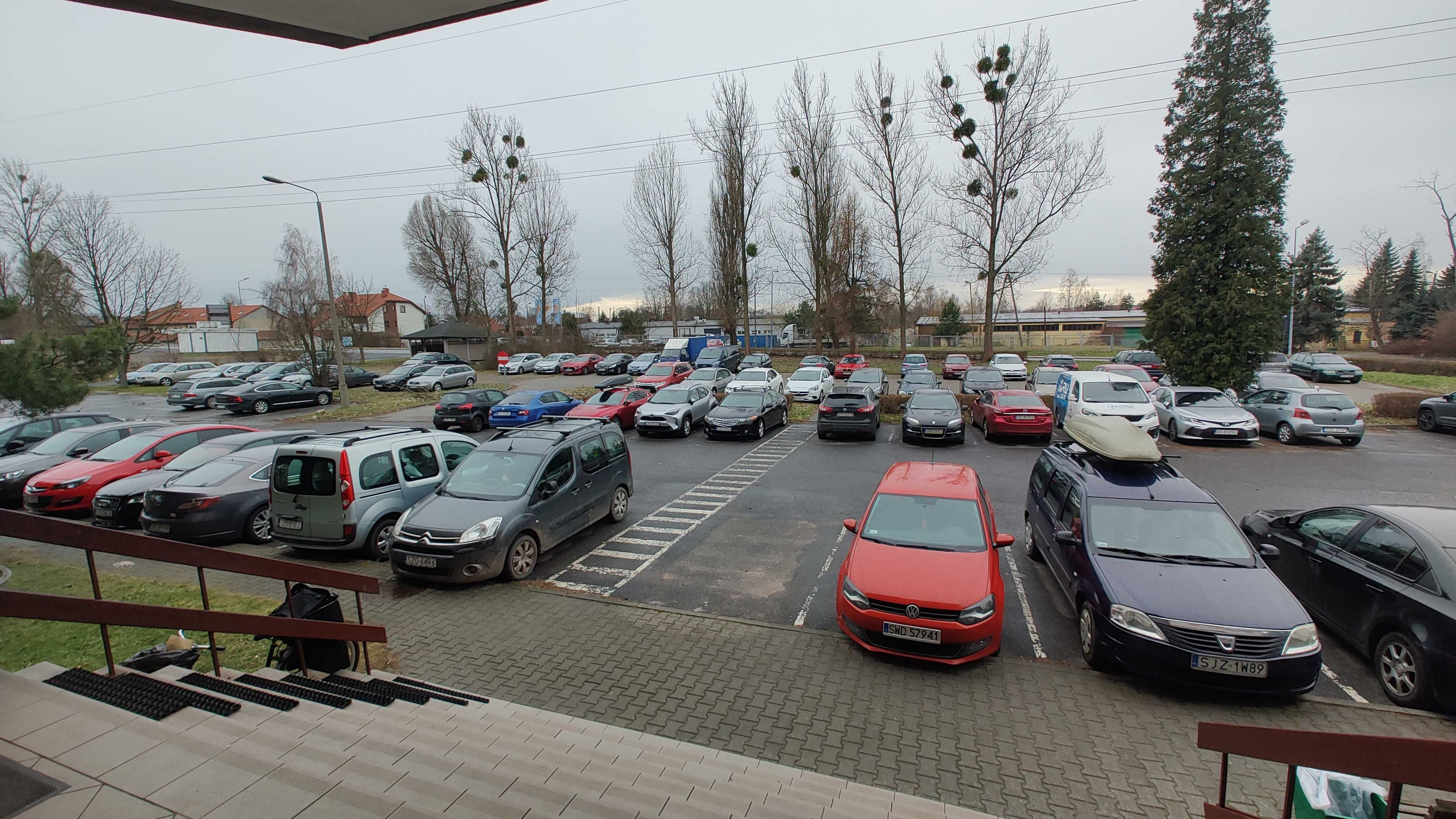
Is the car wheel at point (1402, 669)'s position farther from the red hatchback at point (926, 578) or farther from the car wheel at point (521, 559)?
the car wheel at point (521, 559)

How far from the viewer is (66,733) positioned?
9.21 feet

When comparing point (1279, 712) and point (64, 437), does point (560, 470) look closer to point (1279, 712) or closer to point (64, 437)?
point (1279, 712)

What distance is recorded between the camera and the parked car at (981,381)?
2311 cm

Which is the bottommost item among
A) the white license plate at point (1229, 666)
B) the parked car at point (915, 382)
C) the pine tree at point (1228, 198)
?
the white license plate at point (1229, 666)

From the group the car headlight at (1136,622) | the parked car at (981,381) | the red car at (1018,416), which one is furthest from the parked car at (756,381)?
the car headlight at (1136,622)

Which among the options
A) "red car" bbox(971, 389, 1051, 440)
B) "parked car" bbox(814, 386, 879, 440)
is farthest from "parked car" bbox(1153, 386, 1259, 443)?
"parked car" bbox(814, 386, 879, 440)

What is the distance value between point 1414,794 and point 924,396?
1448 centimetres

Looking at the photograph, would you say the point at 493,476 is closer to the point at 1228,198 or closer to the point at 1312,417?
the point at 1312,417

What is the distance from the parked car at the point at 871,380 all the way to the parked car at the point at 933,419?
4.30 metres

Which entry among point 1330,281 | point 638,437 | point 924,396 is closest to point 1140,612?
point 924,396

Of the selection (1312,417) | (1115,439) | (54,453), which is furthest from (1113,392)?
(54,453)

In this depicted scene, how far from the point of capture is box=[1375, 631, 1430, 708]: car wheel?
16.1ft

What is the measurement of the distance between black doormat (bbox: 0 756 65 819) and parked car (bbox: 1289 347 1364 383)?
44.5 metres

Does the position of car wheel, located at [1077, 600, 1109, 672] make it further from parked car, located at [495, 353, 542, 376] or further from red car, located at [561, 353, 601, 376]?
parked car, located at [495, 353, 542, 376]
